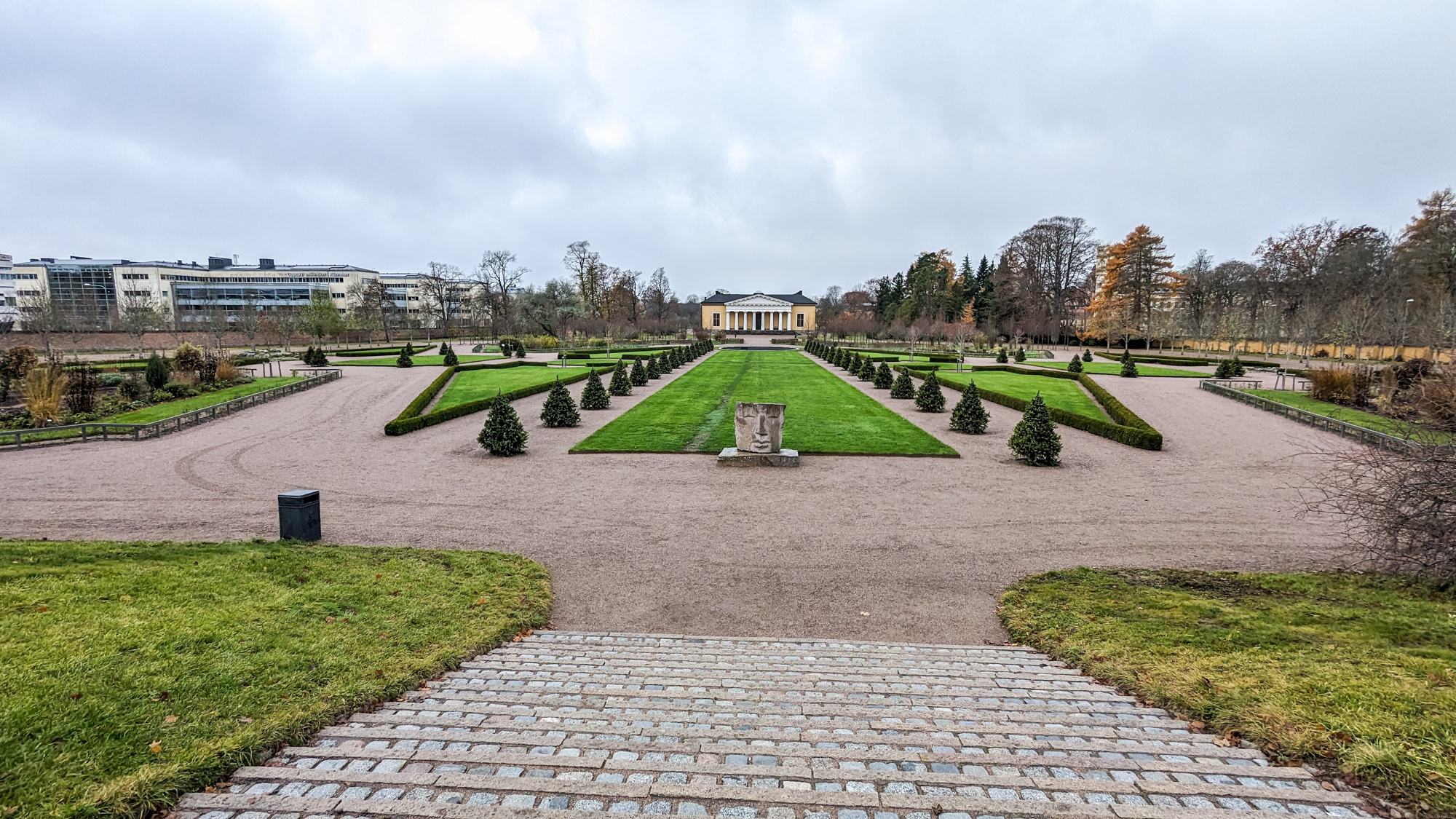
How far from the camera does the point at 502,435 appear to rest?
1731cm

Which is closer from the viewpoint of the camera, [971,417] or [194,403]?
[971,417]

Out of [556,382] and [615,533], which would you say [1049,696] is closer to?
[615,533]

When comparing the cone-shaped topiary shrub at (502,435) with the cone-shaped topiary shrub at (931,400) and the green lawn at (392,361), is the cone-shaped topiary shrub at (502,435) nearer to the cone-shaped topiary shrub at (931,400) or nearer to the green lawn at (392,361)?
the cone-shaped topiary shrub at (931,400)

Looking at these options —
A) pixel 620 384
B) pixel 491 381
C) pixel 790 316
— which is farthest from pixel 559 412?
pixel 790 316

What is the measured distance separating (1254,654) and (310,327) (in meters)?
76.3

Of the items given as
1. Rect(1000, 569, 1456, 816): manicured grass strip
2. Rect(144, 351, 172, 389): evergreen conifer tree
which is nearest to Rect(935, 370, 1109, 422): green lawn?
Rect(1000, 569, 1456, 816): manicured grass strip

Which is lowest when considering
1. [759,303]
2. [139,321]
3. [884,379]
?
[884,379]

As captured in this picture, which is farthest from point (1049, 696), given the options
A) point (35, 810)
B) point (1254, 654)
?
point (35, 810)

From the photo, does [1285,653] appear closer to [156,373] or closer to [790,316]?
[156,373]

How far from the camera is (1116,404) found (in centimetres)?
2248

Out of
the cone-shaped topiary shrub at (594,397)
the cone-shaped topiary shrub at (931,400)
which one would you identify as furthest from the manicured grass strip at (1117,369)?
the cone-shaped topiary shrub at (594,397)

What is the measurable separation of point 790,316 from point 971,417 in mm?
96788

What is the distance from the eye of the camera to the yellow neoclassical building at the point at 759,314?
4537 inches

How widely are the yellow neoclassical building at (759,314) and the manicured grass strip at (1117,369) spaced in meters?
66.9
